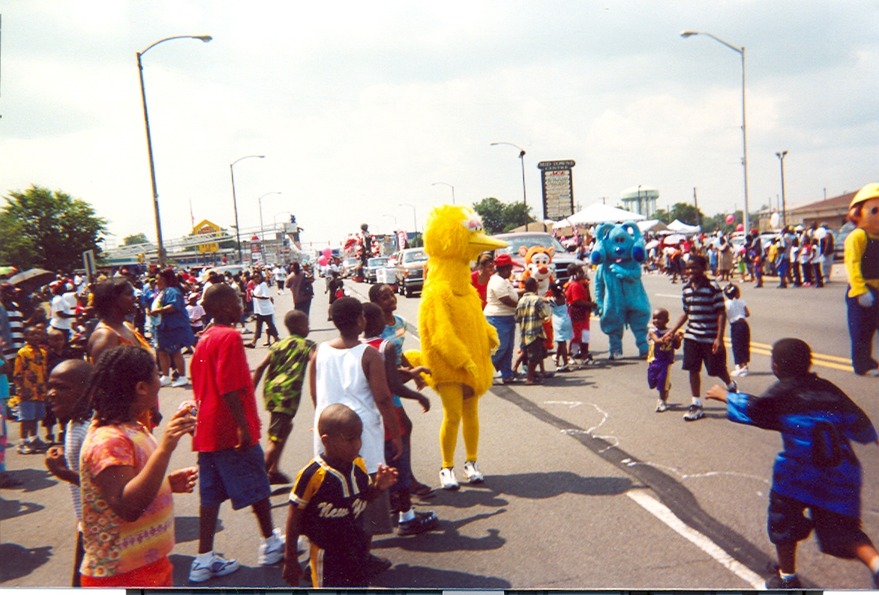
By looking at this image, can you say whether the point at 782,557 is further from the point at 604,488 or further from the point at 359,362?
the point at 359,362

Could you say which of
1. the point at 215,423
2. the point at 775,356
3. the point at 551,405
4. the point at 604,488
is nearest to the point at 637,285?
the point at 551,405

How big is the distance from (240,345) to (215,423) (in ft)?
1.43

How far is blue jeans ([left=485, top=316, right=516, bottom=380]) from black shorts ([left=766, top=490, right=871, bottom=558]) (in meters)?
4.52

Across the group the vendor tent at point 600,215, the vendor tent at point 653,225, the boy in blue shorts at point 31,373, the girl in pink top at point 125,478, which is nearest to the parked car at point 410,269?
the vendor tent at point 600,215

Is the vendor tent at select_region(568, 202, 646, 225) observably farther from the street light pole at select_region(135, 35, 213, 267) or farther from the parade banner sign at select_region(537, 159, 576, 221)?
the street light pole at select_region(135, 35, 213, 267)

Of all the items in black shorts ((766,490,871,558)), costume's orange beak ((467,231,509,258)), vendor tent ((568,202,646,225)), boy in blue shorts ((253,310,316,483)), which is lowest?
black shorts ((766,490,871,558))

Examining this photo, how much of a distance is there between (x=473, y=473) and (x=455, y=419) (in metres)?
0.42

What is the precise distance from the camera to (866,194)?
3.16 metres

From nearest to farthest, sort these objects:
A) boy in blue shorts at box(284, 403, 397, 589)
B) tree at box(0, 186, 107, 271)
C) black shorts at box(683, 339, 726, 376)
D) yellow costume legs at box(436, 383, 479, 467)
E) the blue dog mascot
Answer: boy in blue shorts at box(284, 403, 397, 589), tree at box(0, 186, 107, 271), yellow costume legs at box(436, 383, 479, 467), black shorts at box(683, 339, 726, 376), the blue dog mascot

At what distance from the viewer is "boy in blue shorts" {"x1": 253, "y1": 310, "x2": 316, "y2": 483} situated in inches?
190

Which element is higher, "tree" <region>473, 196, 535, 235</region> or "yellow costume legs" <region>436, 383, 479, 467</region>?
"tree" <region>473, 196, 535, 235</region>

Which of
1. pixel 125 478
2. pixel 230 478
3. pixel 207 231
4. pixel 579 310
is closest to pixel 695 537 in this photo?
pixel 230 478

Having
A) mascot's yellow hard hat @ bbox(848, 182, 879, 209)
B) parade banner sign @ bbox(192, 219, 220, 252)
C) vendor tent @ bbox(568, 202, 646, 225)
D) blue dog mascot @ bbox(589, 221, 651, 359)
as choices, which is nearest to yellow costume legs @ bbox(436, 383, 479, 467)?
vendor tent @ bbox(568, 202, 646, 225)

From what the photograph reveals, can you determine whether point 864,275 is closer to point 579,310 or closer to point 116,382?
point 116,382
